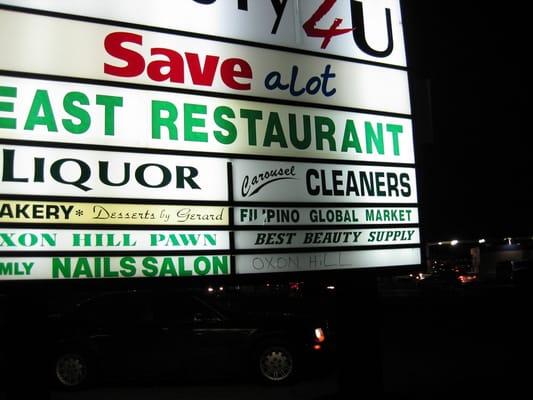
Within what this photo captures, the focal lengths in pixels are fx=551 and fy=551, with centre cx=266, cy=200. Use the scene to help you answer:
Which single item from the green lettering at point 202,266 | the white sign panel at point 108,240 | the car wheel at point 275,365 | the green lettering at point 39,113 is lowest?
the car wheel at point 275,365

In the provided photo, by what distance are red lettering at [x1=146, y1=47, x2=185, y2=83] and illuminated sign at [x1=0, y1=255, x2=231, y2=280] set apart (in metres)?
1.39

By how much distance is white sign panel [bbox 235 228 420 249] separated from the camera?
4488 mm

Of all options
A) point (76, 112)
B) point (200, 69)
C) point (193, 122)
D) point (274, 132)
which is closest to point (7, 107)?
point (76, 112)

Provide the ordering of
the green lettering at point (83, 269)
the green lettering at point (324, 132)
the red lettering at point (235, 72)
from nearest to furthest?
the green lettering at point (83, 269)
the red lettering at point (235, 72)
the green lettering at point (324, 132)

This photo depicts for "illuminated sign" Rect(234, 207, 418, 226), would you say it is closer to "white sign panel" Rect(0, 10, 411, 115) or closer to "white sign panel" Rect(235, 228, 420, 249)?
"white sign panel" Rect(235, 228, 420, 249)

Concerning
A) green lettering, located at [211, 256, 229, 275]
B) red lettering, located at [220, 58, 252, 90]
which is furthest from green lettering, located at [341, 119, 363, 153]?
green lettering, located at [211, 256, 229, 275]

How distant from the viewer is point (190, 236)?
4.18 m

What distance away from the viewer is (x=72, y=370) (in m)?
8.89

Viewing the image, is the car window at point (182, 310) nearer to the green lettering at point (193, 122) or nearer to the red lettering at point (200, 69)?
the green lettering at point (193, 122)

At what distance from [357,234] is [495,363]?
672 centimetres

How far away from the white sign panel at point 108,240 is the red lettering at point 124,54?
120 centimetres

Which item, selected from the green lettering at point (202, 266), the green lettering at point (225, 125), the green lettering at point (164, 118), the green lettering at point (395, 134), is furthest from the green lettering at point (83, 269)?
the green lettering at point (395, 134)

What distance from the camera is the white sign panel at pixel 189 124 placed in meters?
3.76

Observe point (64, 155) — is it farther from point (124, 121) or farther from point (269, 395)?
point (269, 395)
